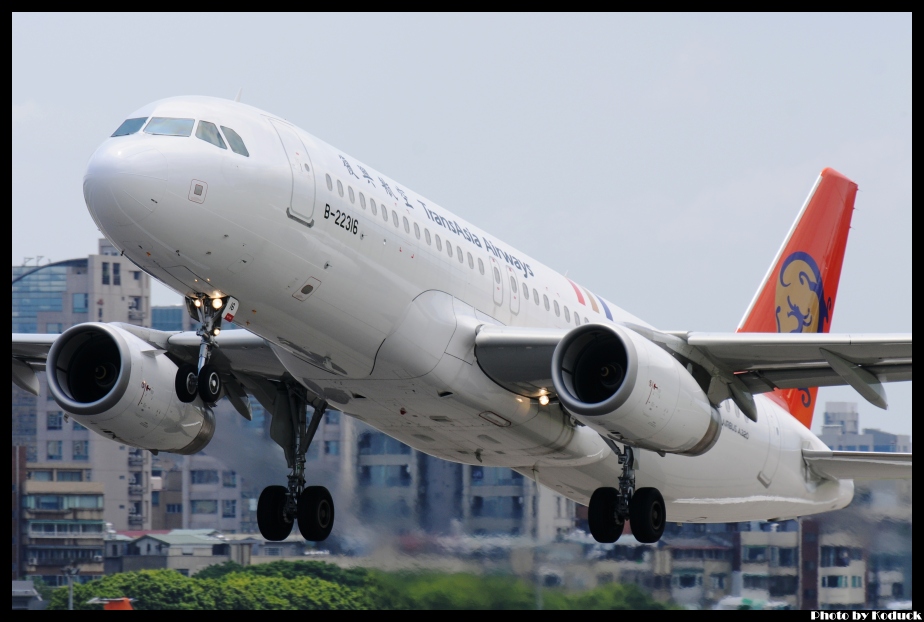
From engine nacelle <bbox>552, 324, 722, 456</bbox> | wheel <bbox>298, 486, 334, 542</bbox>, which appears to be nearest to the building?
wheel <bbox>298, 486, 334, 542</bbox>

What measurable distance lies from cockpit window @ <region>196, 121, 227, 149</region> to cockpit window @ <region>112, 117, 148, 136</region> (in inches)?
25.7

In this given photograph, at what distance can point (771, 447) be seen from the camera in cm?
2288

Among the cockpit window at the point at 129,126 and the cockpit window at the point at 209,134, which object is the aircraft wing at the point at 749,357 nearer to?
the cockpit window at the point at 209,134

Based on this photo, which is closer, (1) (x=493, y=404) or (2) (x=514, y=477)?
(1) (x=493, y=404)

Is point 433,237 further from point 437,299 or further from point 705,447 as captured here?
point 705,447

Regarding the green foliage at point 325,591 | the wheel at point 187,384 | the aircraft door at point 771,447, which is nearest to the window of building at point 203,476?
the green foliage at point 325,591

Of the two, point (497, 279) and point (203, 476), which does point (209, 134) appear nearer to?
point (497, 279)

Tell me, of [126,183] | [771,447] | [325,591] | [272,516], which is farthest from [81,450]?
[126,183]

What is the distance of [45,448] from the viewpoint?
45.4 metres

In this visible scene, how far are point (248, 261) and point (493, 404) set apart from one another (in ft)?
14.4

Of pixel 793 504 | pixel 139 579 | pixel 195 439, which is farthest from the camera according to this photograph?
pixel 139 579

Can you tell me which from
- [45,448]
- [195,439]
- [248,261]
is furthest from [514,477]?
[45,448]

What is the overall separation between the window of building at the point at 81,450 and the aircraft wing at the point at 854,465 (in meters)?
26.7

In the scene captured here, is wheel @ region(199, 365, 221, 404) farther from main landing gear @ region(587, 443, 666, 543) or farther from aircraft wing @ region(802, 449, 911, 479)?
aircraft wing @ region(802, 449, 911, 479)
